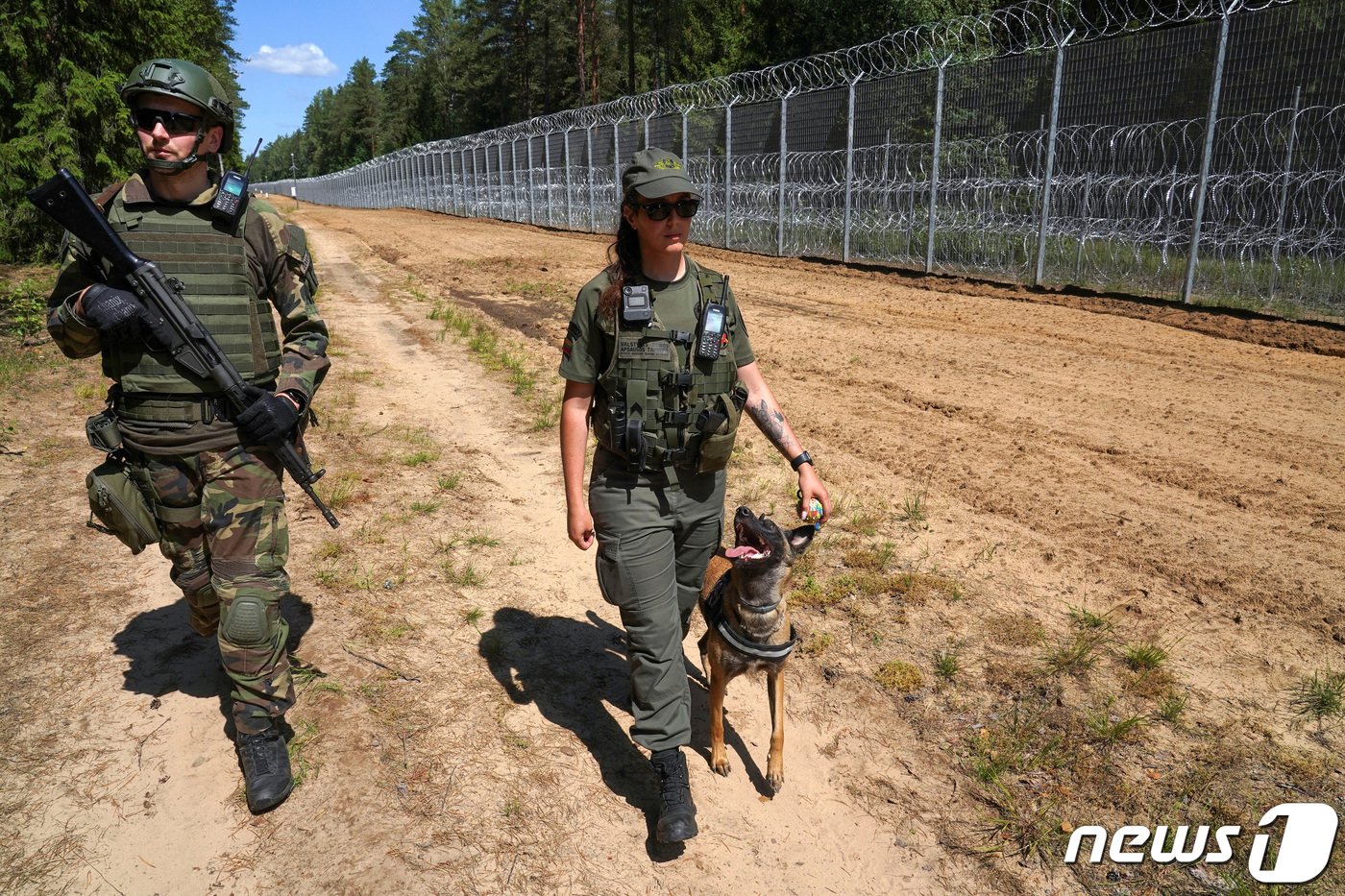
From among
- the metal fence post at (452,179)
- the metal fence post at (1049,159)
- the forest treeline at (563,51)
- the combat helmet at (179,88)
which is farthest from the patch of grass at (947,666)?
the metal fence post at (452,179)

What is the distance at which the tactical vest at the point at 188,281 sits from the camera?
270 cm

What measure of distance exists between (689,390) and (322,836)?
5.70ft

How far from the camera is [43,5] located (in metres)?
13.3

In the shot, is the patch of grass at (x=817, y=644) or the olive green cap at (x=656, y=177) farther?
the patch of grass at (x=817, y=644)

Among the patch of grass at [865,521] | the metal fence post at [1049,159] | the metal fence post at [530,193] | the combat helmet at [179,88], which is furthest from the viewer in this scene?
the metal fence post at [530,193]

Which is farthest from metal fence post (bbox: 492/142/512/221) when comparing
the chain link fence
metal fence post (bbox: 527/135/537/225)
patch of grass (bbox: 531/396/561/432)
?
patch of grass (bbox: 531/396/561/432)

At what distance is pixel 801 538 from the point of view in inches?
106

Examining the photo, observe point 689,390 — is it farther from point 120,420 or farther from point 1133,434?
point 1133,434

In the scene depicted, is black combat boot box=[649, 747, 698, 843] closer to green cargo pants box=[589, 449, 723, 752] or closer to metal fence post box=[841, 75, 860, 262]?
green cargo pants box=[589, 449, 723, 752]

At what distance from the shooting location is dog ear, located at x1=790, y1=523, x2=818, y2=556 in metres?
2.68

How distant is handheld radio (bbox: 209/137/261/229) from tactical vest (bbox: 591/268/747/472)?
1.22 meters

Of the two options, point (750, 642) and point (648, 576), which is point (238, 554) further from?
point (750, 642)

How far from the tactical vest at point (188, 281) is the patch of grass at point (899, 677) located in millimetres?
2590

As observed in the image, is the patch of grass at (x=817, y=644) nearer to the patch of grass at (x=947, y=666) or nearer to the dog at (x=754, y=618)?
the patch of grass at (x=947, y=666)
